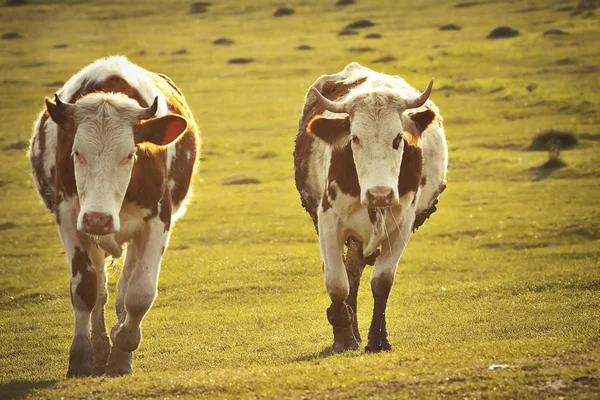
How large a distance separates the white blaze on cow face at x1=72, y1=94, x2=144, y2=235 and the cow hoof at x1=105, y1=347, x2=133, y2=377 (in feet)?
5.14

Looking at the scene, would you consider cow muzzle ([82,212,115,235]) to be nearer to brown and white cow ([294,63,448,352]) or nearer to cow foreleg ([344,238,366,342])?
brown and white cow ([294,63,448,352])

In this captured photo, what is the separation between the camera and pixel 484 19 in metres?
55.7

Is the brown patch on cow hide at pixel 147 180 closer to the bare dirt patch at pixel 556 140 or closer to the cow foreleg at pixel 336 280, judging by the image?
the cow foreleg at pixel 336 280

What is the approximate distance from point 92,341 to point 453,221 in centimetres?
1211

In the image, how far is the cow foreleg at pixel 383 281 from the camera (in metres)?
9.42

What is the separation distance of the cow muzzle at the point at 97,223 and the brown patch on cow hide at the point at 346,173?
2594 mm

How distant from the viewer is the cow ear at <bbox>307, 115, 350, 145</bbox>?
380 inches

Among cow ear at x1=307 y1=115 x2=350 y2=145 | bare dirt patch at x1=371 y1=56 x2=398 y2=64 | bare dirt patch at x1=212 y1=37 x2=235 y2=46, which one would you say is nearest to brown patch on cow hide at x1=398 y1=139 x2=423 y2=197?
cow ear at x1=307 y1=115 x2=350 y2=145

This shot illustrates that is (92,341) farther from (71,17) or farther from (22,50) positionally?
(71,17)

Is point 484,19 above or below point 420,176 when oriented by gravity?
below

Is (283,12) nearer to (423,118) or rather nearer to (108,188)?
(423,118)

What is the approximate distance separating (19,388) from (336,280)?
3209 mm

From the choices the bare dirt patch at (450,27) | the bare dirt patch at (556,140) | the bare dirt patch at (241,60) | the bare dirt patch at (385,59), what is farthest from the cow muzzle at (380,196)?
the bare dirt patch at (450,27)

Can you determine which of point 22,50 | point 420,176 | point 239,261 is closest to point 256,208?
point 239,261
